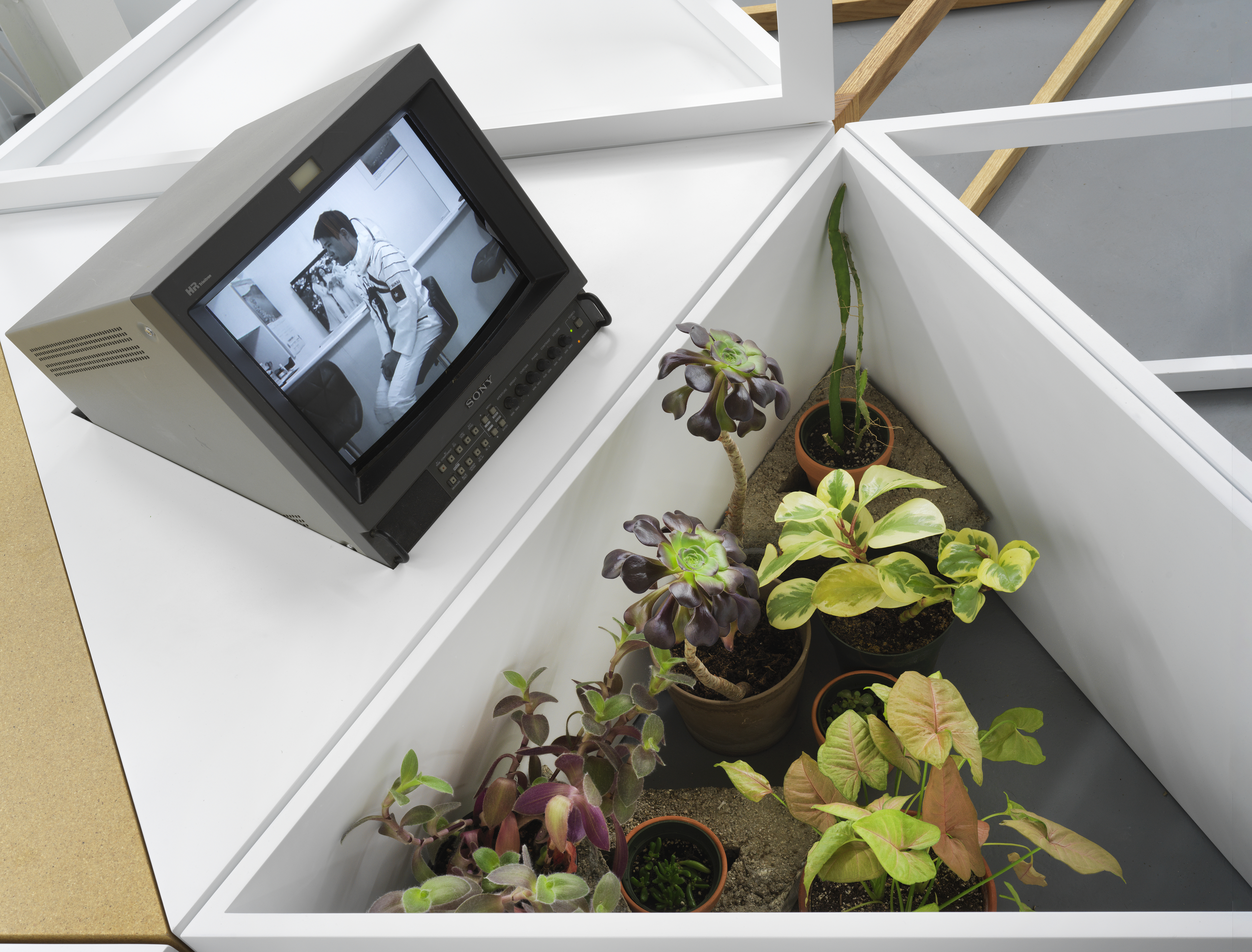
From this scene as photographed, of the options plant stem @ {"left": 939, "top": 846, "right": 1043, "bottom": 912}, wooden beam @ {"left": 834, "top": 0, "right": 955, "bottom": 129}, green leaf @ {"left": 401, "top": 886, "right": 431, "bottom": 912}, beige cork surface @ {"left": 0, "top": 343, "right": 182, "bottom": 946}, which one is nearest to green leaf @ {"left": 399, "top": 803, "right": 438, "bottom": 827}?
green leaf @ {"left": 401, "top": 886, "right": 431, "bottom": 912}

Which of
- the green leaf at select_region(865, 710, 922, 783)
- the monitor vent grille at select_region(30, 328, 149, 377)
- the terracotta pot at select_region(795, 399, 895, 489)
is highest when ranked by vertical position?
the terracotta pot at select_region(795, 399, 895, 489)

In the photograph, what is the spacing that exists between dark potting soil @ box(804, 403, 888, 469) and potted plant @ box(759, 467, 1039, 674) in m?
0.24

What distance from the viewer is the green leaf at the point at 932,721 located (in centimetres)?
96

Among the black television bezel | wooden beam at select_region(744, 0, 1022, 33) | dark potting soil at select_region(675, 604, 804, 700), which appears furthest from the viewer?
wooden beam at select_region(744, 0, 1022, 33)

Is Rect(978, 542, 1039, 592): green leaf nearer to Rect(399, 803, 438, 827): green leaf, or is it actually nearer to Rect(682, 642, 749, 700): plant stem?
Rect(682, 642, 749, 700): plant stem

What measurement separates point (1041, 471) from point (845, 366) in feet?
1.61

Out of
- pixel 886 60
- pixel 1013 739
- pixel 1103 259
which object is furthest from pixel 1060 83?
pixel 1013 739

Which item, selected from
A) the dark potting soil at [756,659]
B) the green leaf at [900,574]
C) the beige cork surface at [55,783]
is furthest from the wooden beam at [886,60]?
the beige cork surface at [55,783]

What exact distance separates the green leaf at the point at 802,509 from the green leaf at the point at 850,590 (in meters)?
0.07

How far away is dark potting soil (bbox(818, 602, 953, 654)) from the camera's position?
135cm

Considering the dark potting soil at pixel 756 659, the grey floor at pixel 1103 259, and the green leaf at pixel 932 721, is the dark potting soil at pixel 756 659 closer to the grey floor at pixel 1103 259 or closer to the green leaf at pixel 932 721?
the grey floor at pixel 1103 259

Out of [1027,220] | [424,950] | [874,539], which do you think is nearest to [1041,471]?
[874,539]

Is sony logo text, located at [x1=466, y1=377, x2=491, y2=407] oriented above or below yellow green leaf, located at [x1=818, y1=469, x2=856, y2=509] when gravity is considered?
below

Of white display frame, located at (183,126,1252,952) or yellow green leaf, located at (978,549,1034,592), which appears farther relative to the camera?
yellow green leaf, located at (978,549,1034,592)
